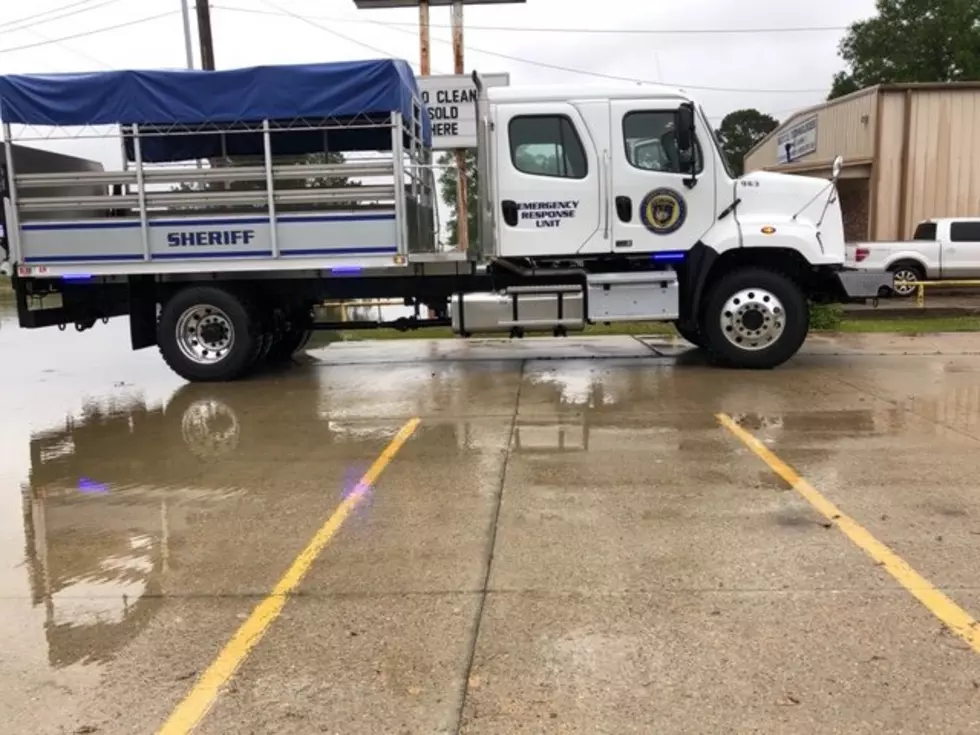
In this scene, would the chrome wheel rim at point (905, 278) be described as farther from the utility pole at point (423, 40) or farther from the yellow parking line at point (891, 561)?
the yellow parking line at point (891, 561)

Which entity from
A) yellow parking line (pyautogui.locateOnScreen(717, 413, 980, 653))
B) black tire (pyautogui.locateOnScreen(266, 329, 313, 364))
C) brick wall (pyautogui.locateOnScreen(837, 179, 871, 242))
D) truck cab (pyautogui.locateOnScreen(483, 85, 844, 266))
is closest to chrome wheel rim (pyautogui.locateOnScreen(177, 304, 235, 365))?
black tire (pyautogui.locateOnScreen(266, 329, 313, 364))

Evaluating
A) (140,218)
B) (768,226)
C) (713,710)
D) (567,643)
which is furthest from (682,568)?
(140,218)

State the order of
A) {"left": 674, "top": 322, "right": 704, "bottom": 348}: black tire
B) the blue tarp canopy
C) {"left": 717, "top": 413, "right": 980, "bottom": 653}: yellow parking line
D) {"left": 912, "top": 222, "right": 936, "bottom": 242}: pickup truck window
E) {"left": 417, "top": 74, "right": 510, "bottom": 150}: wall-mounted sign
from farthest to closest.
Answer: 1. {"left": 912, "top": 222, "right": 936, "bottom": 242}: pickup truck window
2. {"left": 417, "top": 74, "right": 510, "bottom": 150}: wall-mounted sign
3. {"left": 674, "top": 322, "right": 704, "bottom": 348}: black tire
4. the blue tarp canopy
5. {"left": 717, "top": 413, "right": 980, "bottom": 653}: yellow parking line

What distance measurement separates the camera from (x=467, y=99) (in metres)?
15.0

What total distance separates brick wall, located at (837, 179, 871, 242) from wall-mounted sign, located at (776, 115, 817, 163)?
2.87 metres

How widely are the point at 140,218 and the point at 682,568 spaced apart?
7689mm

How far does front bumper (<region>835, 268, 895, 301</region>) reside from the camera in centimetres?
983

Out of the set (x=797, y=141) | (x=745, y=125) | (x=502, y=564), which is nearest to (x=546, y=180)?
(x=502, y=564)

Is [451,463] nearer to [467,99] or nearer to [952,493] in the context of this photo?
[952,493]

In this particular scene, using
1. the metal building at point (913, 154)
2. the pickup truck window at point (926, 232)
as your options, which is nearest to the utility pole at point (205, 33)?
the pickup truck window at point (926, 232)

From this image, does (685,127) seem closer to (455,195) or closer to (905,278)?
(455,195)

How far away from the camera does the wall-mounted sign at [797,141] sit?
90.5ft

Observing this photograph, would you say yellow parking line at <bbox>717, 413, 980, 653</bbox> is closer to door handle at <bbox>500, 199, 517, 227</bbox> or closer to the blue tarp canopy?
door handle at <bbox>500, 199, 517, 227</bbox>

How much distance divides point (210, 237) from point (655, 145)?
5.11 m
